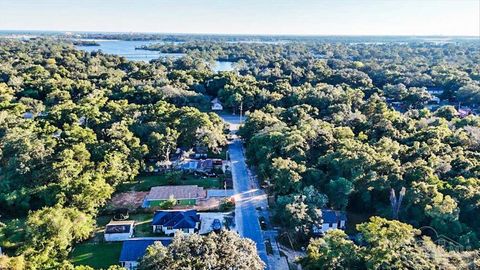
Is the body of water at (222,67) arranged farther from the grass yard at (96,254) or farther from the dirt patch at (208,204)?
the grass yard at (96,254)

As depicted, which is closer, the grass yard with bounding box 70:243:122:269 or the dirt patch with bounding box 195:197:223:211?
the grass yard with bounding box 70:243:122:269

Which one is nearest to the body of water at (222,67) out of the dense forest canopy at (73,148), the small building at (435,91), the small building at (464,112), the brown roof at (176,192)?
the dense forest canopy at (73,148)

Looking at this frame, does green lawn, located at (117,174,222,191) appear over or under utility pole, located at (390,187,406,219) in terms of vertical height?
under

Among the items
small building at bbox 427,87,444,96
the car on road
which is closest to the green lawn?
the car on road

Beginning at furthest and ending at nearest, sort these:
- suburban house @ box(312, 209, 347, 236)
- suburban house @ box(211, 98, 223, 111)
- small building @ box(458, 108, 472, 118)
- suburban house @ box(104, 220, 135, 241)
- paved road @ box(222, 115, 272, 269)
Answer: suburban house @ box(211, 98, 223, 111) < small building @ box(458, 108, 472, 118) < suburban house @ box(312, 209, 347, 236) < paved road @ box(222, 115, 272, 269) < suburban house @ box(104, 220, 135, 241)

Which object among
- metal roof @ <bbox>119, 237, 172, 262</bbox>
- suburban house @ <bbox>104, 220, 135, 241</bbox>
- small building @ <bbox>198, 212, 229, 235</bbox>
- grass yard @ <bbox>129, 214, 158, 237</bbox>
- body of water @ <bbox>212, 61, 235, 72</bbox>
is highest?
body of water @ <bbox>212, 61, 235, 72</bbox>

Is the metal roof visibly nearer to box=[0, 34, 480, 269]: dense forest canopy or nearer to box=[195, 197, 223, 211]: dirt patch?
box=[0, 34, 480, 269]: dense forest canopy

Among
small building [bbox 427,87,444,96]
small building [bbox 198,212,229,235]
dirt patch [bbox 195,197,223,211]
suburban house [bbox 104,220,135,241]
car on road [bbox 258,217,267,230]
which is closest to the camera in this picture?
suburban house [bbox 104,220,135,241]
